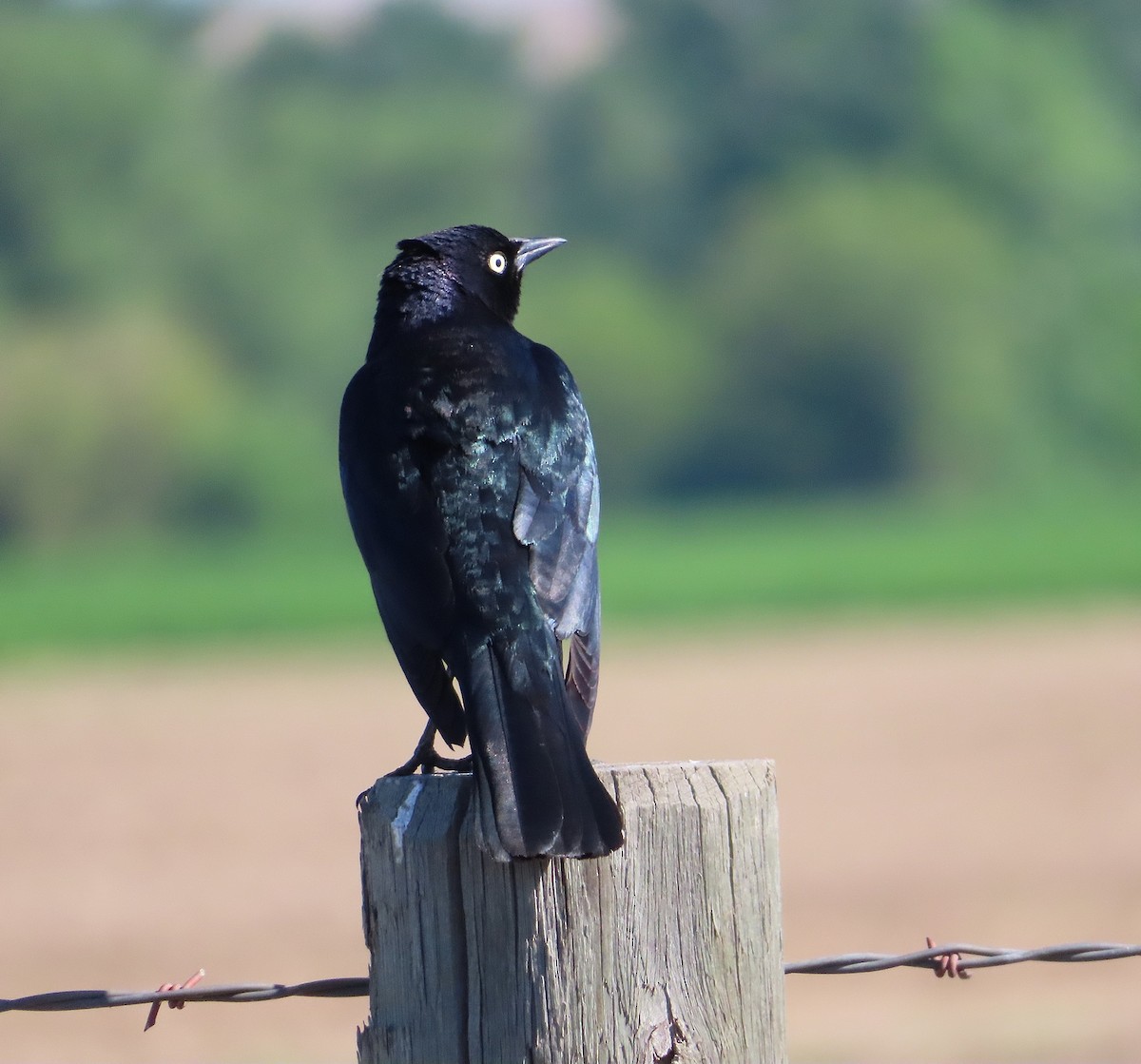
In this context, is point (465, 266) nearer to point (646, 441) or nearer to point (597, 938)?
point (597, 938)

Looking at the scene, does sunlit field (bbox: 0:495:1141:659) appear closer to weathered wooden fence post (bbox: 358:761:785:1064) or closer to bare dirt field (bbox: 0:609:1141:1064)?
bare dirt field (bbox: 0:609:1141:1064)

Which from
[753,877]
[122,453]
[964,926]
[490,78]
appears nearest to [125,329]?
[122,453]

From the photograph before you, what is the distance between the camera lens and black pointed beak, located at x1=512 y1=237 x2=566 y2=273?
4.81m

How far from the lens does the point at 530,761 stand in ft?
8.80

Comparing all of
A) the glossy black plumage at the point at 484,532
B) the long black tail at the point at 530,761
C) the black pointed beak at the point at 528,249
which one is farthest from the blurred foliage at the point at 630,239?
the long black tail at the point at 530,761

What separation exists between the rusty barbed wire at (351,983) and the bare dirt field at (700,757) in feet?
15.1

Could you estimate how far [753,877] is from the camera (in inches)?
95.9

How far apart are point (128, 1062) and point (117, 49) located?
62.7 metres

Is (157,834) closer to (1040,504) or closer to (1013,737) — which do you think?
(1013,737)

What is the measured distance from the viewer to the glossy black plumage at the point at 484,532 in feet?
9.71

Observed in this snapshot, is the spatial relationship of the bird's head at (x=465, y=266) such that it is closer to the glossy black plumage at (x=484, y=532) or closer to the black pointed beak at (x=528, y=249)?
the black pointed beak at (x=528, y=249)

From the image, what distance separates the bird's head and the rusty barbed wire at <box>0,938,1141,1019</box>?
6.48 ft

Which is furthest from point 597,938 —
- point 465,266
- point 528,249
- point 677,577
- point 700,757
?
point 677,577

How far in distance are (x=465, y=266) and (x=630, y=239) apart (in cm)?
7198
